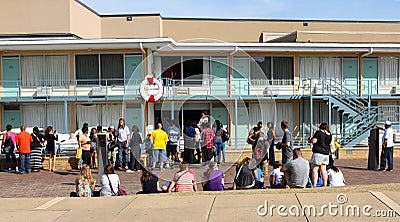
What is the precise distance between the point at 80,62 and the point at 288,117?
10002 mm

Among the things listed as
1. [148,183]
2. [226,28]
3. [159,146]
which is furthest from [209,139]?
[226,28]

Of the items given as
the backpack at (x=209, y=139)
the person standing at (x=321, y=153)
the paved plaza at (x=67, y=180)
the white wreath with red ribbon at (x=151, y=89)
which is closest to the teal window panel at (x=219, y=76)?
the white wreath with red ribbon at (x=151, y=89)

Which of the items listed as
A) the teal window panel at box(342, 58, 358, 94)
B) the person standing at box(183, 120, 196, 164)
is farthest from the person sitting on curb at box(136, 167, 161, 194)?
the teal window panel at box(342, 58, 358, 94)

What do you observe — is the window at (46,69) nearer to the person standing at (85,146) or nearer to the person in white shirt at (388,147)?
the person standing at (85,146)

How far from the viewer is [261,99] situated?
2380 centimetres

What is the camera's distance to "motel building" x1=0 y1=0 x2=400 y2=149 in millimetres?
22344

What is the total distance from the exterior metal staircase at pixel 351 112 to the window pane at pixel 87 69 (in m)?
10.5

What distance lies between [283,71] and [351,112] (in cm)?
388

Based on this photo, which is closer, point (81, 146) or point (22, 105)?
point (81, 146)

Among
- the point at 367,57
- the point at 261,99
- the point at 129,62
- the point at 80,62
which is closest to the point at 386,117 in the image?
the point at 367,57

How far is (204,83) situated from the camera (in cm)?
2422

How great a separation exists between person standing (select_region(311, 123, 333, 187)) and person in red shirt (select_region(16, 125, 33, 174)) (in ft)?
30.0

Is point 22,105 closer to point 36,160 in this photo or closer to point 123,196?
point 36,160

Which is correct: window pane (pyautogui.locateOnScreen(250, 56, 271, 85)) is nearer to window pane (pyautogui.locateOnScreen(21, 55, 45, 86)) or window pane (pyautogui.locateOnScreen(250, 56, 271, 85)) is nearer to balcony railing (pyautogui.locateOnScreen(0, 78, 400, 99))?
balcony railing (pyautogui.locateOnScreen(0, 78, 400, 99))
